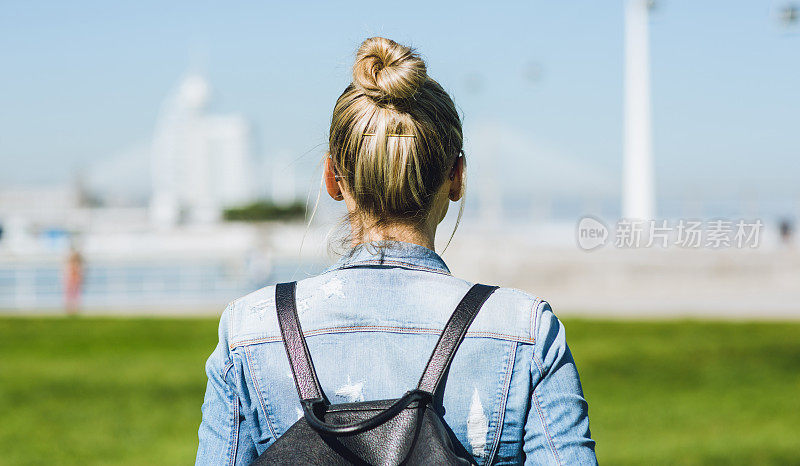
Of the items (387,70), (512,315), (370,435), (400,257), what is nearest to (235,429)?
(370,435)

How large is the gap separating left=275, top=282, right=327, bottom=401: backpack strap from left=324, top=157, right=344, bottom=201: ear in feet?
0.73

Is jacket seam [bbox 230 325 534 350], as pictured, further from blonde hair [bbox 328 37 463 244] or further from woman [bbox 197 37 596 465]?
blonde hair [bbox 328 37 463 244]

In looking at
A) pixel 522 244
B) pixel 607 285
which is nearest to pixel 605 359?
pixel 607 285

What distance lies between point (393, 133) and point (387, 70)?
4.4 inches

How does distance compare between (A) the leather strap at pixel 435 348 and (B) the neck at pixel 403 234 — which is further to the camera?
(B) the neck at pixel 403 234

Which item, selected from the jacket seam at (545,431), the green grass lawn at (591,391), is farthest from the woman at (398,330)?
the green grass lawn at (591,391)

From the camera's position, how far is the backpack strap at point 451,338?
1.41m

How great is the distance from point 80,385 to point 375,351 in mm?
11024

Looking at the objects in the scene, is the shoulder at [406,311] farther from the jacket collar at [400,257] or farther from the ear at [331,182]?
the ear at [331,182]

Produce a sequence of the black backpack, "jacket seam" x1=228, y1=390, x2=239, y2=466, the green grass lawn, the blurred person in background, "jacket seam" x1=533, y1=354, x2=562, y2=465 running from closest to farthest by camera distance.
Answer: the black backpack, "jacket seam" x1=533, y1=354, x2=562, y2=465, "jacket seam" x1=228, y1=390, x2=239, y2=466, the green grass lawn, the blurred person in background

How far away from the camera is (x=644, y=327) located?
14867mm

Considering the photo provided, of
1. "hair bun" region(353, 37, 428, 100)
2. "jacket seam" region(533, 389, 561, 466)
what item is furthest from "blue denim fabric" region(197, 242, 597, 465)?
"hair bun" region(353, 37, 428, 100)

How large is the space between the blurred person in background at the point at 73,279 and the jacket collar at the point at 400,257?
749 inches

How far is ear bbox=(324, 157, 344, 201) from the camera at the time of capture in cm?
162
